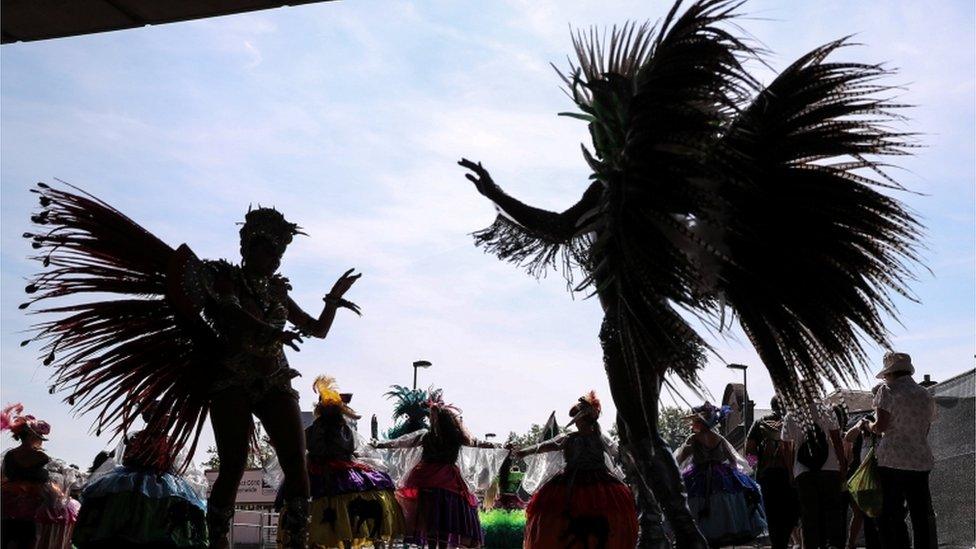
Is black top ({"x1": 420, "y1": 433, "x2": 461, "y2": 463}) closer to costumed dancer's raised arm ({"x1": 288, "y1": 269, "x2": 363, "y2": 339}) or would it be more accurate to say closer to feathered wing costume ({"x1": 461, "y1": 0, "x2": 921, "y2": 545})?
costumed dancer's raised arm ({"x1": 288, "y1": 269, "x2": 363, "y2": 339})

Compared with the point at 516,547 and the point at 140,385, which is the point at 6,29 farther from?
the point at 516,547

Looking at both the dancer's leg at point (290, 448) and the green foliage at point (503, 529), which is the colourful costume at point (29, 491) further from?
the green foliage at point (503, 529)

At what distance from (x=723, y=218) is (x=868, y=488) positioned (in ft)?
14.6

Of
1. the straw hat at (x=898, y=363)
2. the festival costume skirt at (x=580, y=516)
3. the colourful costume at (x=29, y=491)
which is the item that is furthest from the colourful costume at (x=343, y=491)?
the straw hat at (x=898, y=363)

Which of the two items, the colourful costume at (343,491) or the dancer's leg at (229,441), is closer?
the dancer's leg at (229,441)

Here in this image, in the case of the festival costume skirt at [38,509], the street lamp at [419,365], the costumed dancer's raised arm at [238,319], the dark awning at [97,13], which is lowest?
the festival costume skirt at [38,509]

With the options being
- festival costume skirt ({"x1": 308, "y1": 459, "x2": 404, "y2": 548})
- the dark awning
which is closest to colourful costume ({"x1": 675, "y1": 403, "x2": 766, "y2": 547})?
festival costume skirt ({"x1": 308, "y1": 459, "x2": 404, "y2": 548})

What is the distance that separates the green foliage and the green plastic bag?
23.4 ft

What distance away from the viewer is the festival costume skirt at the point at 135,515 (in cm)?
698

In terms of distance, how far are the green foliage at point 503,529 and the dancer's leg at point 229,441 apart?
30.7 feet

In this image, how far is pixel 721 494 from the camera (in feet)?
31.4

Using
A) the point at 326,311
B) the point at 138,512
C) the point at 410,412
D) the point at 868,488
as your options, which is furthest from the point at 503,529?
the point at 326,311

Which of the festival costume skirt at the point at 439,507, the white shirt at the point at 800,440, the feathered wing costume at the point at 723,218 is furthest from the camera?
the festival costume skirt at the point at 439,507

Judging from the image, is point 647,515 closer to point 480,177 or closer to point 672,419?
point 480,177
